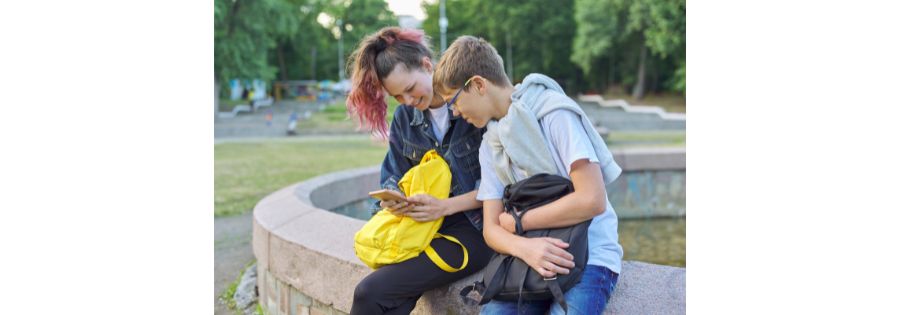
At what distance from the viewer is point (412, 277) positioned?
2.48 meters

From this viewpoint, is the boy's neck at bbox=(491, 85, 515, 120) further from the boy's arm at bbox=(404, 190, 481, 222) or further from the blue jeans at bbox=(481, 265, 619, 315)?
the blue jeans at bbox=(481, 265, 619, 315)

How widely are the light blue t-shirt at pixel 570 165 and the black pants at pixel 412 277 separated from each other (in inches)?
11.0

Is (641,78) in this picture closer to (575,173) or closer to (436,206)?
(436,206)

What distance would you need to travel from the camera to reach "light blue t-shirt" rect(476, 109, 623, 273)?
212cm

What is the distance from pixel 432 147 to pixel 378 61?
0.41m

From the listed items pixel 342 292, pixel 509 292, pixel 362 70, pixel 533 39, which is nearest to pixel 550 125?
pixel 509 292

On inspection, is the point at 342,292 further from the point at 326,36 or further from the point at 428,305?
the point at 326,36

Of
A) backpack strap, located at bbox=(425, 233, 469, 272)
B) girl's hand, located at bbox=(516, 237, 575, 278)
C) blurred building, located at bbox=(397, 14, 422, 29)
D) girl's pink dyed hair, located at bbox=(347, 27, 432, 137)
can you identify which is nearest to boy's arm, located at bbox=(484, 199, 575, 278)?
girl's hand, located at bbox=(516, 237, 575, 278)

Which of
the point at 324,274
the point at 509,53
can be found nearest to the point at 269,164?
the point at 324,274

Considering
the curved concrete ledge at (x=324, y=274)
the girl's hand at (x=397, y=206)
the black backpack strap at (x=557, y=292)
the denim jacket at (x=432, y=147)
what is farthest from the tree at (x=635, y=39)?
the black backpack strap at (x=557, y=292)

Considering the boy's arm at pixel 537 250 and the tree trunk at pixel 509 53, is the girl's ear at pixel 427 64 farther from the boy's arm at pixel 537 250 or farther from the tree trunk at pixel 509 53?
the tree trunk at pixel 509 53

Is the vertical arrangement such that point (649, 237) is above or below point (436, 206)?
below

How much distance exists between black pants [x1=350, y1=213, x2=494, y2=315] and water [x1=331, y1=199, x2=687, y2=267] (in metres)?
3.32

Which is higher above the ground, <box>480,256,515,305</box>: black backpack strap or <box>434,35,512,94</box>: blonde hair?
<box>434,35,512,94</box>: blonde hair
